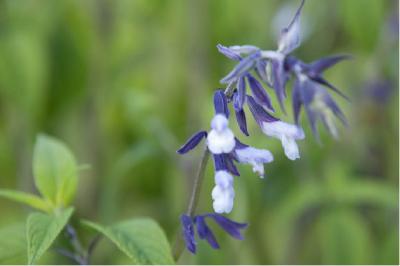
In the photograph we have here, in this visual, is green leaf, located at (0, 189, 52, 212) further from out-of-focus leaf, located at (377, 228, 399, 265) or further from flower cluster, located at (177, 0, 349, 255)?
out-of-focus leaf, located at (377, 228, 399, 265)

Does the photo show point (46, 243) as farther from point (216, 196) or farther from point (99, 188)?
point (99, 188)

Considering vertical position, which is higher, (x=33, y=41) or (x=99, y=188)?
(x=33, y=41)

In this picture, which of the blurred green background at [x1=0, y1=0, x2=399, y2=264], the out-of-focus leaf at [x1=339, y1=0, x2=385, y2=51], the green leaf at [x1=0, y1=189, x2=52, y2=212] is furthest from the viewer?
the blurred green background at [x1=0, y1=0, x2=399, y2=264]

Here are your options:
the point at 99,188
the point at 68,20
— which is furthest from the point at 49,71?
the point at 99,188

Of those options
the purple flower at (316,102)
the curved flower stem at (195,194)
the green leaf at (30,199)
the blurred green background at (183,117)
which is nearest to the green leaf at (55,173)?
the green leaf at (30,199)

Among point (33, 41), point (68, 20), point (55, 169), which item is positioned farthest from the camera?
point (68, 20)

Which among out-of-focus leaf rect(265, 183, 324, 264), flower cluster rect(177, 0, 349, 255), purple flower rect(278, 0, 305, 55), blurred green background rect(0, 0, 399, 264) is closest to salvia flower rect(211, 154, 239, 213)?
flower cluster rect(177, 0, 349, 255)
